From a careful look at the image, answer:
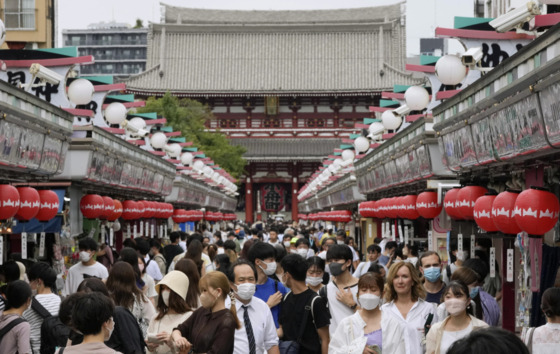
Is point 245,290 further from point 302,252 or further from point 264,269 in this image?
point 302,252

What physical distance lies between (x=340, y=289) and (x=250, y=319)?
1.78 m

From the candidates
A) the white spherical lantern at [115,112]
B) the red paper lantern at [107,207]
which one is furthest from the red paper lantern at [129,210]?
the red paper lantern at [107,207]

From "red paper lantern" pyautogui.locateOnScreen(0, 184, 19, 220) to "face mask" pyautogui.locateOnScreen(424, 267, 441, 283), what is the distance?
16.4ft

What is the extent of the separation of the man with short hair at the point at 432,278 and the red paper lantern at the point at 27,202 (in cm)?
530

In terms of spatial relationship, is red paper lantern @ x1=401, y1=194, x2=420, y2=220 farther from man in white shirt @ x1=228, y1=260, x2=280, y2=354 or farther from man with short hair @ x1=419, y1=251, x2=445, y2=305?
man in white shirt @ x1=228, y1=260, x2=280, y2=354

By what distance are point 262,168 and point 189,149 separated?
37930 millimetres

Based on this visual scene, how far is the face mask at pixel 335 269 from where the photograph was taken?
10019 millimetres

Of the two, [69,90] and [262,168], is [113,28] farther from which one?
[69,90]

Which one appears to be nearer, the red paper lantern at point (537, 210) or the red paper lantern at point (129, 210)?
the red paper lantern at point (537, 210)

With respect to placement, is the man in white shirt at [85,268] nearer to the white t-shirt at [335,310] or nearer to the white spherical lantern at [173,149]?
the white t-shirt at [335,310]

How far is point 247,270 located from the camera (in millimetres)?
8391

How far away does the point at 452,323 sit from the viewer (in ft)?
25.6

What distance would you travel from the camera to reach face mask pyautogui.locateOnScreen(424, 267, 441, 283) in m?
10.0

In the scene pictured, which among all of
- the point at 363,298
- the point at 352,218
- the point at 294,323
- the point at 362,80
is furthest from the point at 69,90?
the point at 362,80
